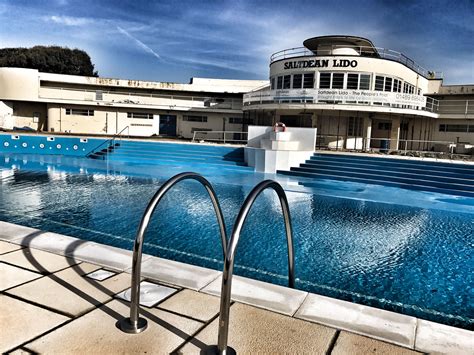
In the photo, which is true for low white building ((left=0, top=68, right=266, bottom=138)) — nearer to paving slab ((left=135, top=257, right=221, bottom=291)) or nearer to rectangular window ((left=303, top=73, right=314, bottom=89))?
rectangular window ((left=303, top=73, right=314, bottom=89))

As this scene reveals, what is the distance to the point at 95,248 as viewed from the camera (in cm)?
482

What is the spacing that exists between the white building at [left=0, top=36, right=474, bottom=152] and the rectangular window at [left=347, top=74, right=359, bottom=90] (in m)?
0.06

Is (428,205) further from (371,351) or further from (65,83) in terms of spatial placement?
(65,83)

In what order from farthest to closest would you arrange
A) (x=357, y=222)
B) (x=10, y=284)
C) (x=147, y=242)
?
(x=357, y=222) → (x=147, y=242) → (x=10, y=284)

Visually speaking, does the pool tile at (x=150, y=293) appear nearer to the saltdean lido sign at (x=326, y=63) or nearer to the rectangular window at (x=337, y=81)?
the rectangular window at (x=337, y=81)

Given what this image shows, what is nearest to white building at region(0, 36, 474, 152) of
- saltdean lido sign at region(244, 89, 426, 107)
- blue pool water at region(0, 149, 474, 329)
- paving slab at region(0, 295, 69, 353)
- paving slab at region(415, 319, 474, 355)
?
saltdean lido sign at region(244, 89, 426, 107)

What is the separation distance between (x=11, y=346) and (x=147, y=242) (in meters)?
3.72

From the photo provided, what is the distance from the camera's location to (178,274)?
4.10m

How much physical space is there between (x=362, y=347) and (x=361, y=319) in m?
0.45

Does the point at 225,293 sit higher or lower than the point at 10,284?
higher

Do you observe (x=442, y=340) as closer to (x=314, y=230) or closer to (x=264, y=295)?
(x=264, y=295)

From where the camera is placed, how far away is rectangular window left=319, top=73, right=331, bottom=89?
2409 cm

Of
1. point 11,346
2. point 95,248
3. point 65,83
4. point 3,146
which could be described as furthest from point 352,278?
point 65,83

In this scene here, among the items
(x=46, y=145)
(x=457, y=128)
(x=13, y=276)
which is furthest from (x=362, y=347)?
(x=457, y=128)
